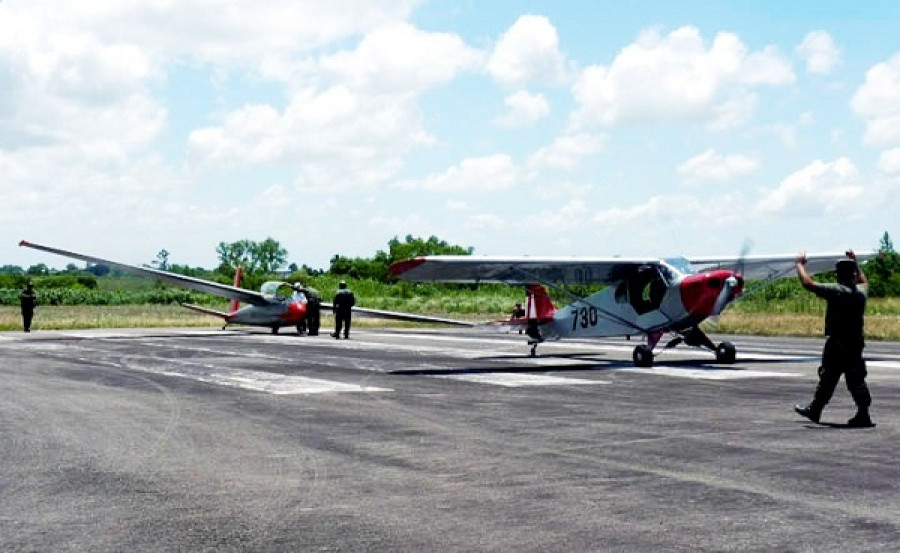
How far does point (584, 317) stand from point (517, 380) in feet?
21.1

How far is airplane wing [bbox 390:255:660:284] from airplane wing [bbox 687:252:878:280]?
1858 mm

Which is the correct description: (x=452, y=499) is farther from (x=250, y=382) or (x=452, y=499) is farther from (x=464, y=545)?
(x=250, y=382)

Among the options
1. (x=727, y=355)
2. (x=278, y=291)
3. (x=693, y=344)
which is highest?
(x=278, y=291)

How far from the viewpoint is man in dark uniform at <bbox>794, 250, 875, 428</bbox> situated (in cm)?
1105

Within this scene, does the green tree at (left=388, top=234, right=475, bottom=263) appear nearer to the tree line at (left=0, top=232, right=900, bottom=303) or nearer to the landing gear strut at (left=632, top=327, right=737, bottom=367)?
the tree line at (left=0, top=232, right=900, bottom=303)

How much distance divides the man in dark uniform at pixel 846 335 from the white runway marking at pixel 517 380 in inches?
259

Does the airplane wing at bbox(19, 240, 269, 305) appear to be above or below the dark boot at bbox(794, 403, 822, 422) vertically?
above

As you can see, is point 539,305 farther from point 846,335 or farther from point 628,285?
point 846,335

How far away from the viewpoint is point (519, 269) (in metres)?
22.8

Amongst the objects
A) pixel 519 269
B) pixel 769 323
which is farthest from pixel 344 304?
pixel 769 323

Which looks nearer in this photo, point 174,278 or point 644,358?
point 644,358

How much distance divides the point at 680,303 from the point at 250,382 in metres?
9.20

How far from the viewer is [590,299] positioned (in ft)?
79.3

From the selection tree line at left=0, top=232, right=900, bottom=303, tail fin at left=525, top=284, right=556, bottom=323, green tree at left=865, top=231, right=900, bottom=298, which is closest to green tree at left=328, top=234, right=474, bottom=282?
tree line at left=0, top=232, right=900, bottom=303
